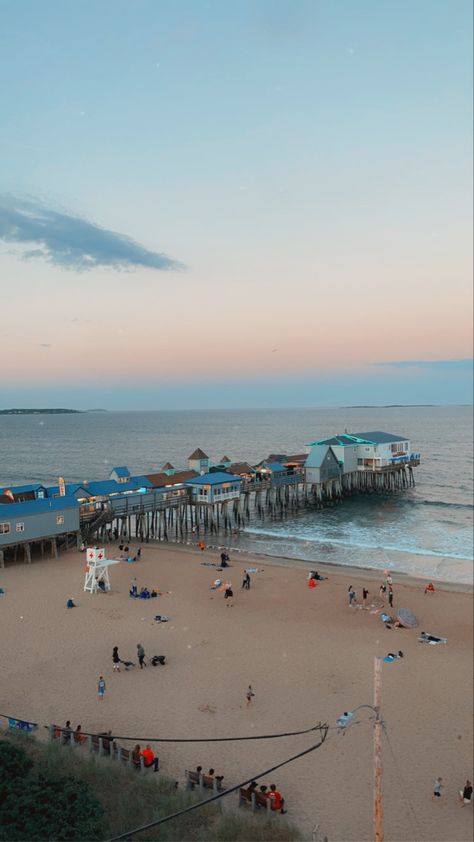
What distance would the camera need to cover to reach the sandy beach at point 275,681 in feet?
47.3

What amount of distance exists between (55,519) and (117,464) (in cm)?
6471

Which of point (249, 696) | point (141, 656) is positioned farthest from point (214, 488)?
point (249, 696)

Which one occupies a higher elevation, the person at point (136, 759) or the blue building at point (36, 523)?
the blue building at point (36, 523)

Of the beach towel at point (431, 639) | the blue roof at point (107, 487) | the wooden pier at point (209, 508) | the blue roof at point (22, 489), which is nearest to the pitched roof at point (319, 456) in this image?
the wooden pier at point (209, 508)

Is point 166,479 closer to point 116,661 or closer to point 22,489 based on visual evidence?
point 22,489

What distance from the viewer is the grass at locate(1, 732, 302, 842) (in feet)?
37.7

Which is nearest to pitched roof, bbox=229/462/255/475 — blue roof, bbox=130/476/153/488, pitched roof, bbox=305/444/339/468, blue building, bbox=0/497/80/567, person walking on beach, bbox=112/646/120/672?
pitched roof, bbox=305/444/339/468

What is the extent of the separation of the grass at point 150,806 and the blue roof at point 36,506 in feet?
72.5

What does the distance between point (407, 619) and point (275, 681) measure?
8826 mm

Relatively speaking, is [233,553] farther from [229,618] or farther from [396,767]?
[396,767]

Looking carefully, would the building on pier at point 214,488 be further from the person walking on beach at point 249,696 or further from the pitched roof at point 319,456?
the person walking on beach at point 249,696

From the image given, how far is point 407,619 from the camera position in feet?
84.0

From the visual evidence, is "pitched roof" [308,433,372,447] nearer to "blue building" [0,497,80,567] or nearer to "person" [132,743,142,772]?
"blue building" [0,497,80,567]

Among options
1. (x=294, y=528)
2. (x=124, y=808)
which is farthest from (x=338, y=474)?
(x=124, y=808)
